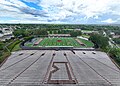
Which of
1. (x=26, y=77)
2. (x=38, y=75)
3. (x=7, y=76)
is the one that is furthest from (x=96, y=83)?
(x=7, y=76)

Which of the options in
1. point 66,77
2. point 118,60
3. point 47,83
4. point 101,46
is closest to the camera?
point 47,83

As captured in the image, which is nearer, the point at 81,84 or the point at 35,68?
the point at 81,84

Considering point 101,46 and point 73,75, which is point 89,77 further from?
point 101,46

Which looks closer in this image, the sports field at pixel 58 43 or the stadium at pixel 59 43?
the stadium at pixel 59 43

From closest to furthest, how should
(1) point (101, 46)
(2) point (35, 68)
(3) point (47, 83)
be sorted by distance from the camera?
(3) point (47, 83)
(2) point (35, 68)
(1) point (101, 46)

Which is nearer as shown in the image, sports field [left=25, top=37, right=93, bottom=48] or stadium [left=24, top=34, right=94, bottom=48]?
stadium [left=24, top=34, right=94, bottom=48]

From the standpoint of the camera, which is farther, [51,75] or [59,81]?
[51,75]

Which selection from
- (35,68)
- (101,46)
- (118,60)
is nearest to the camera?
(35,68)

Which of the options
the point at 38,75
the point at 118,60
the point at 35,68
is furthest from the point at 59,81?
the point at 118,60

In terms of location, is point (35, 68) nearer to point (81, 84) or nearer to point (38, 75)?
point (38, 75)
